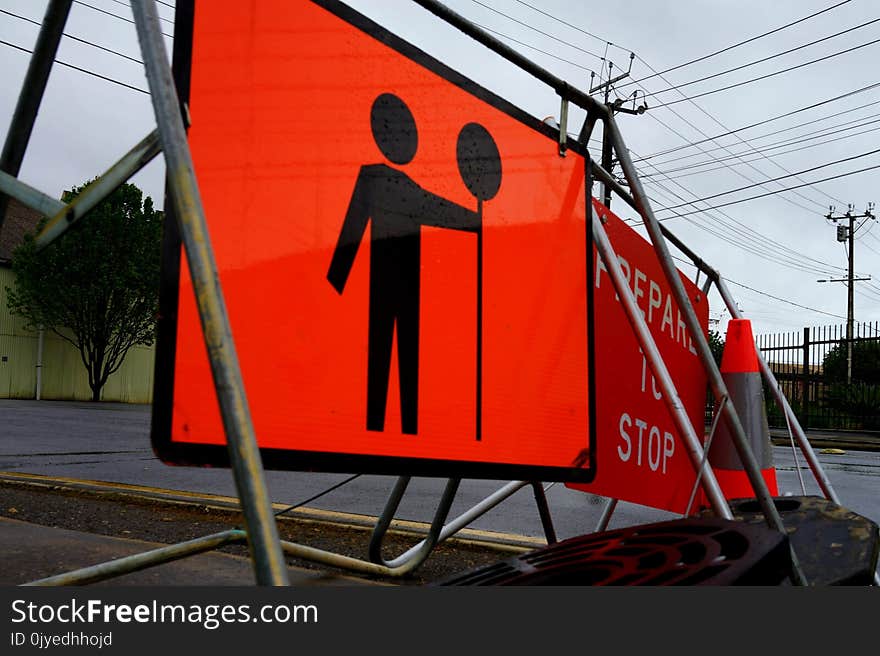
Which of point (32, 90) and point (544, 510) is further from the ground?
point (32, 90)

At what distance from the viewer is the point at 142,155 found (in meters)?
1.16

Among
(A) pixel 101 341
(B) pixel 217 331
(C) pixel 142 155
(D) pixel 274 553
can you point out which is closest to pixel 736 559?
(D) pixel 274 553

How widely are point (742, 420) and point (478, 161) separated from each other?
1867 millimetres

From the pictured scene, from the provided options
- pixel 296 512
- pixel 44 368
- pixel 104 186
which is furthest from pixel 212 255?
pixel 44 368

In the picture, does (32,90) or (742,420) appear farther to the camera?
(742,420)

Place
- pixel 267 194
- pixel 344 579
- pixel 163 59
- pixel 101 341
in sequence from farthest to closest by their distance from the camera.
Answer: pixel 101 341 → pixel 344 579 → pixel 267 194 → pixel 163 59

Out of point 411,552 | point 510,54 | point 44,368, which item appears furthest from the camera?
point 44,368

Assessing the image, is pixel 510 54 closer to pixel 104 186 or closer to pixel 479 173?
pixel 479 173

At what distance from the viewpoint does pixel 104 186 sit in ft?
3.89

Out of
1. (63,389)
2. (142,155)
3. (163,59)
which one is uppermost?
(163,59)

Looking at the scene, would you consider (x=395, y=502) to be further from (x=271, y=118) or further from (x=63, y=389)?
(x=63, y=389)

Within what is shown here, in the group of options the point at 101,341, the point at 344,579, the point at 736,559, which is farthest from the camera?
the point at 101,341

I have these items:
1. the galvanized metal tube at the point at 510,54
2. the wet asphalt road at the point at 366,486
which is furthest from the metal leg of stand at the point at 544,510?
the wet asphalt road at the point at 366,486

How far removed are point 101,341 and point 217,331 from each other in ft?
106
